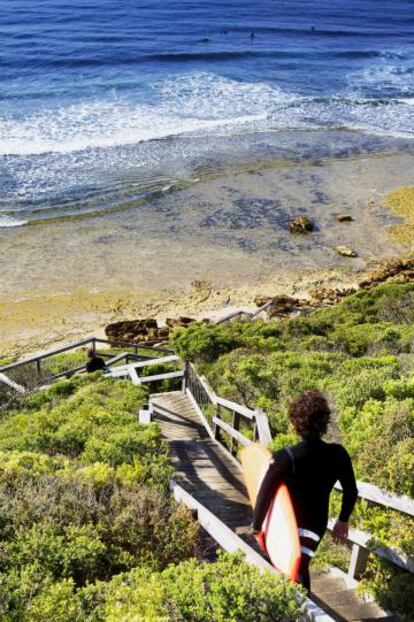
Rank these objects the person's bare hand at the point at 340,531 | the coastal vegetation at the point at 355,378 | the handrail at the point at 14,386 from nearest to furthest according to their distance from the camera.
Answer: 1. the person's bare hand at the point at 340,531
2. the coastal vegetation at the point at 355,378
3. the handrail at the point at 14,386

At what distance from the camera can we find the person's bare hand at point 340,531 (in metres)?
4.66

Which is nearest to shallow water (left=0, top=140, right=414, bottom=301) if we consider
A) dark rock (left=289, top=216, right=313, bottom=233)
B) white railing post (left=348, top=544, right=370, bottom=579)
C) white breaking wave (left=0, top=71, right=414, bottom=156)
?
dark rock (left=289, top=216, right=313, bottom=233)

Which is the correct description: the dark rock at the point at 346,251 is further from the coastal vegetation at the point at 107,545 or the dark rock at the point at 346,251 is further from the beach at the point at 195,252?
the coastal vegetation at the point at 107,545

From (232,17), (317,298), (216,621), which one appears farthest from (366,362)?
(232,17)

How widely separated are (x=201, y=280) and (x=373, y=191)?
39.7ft

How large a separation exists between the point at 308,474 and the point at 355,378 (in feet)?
11.5

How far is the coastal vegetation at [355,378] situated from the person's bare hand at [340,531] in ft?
0.90

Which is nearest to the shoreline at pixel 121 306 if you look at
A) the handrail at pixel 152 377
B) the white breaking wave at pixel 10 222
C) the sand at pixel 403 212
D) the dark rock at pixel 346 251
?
the dark rock at pixel 346 251

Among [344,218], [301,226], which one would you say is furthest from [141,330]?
[344,218]

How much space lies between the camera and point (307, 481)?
430cm

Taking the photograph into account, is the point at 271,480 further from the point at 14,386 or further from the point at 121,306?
the point at 121,306

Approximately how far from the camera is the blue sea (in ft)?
101

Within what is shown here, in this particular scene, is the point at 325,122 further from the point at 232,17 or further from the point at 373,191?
the point at 232,17

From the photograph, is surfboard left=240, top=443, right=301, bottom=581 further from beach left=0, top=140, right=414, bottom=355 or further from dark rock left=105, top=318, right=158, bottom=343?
beach left=0, top=140, right=414, bottom=355
